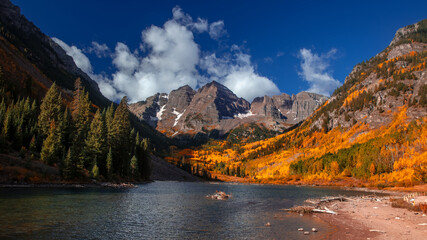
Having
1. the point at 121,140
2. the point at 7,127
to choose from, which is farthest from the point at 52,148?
the point at 121,140

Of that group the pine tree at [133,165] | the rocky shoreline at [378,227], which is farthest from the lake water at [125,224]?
the pine tree at [133,165]

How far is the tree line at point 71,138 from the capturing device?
2630 inches

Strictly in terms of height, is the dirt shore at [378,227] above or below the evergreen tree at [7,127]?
below

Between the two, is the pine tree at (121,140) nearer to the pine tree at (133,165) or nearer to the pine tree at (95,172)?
the pine tree at (133,165)

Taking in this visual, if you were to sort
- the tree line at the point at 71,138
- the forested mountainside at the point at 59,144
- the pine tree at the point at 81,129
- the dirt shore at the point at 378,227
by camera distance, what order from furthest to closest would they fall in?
the pine tree at the point at 81,129 → the tree line at the point at 71,138 → the forested mountainside at the point at 59,144 → the dirt shore at the point at 378,227

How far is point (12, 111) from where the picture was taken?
248 ft

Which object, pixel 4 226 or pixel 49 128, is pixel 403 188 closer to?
pixel 4 226

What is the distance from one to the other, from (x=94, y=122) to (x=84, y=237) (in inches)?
2778

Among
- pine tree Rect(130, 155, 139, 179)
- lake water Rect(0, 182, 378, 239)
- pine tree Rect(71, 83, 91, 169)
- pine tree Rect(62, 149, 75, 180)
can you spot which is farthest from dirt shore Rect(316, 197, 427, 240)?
pine tree Rect(130, 155, 139, 179)

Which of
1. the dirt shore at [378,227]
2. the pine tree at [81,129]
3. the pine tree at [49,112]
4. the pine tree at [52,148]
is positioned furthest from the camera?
the pine tree at [49,112]

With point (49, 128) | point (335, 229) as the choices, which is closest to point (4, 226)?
point (335, 229)

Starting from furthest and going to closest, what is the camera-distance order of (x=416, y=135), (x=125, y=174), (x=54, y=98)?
(x=416, y=135)
(x=125, y=174)
(x=54, y=98)

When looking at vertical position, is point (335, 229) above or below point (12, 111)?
below

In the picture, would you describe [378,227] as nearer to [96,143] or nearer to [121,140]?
[96,143]
